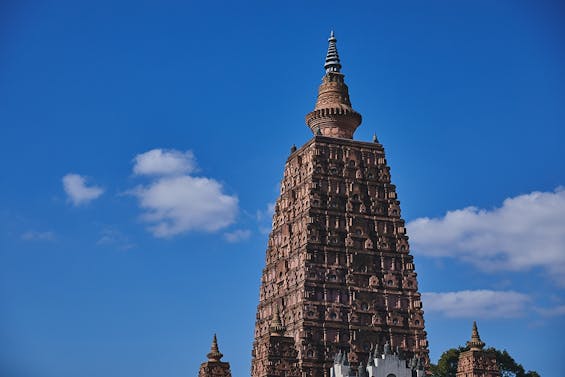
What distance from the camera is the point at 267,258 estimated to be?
363 feet

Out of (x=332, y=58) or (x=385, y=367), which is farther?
(x=332, y=58)

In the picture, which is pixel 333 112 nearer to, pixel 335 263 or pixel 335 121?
pixel 335 121

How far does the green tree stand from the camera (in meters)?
121

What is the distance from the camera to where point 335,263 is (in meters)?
103

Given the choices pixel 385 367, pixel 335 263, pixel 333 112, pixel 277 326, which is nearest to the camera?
pixel 385 367

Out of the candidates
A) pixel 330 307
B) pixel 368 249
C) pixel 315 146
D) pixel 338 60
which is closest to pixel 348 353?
pixel 330 307

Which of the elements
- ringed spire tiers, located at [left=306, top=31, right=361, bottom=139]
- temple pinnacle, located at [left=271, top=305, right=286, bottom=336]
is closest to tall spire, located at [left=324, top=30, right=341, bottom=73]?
ringed spire tiers, located at [left=306, top=31, right=361, bottom=139]

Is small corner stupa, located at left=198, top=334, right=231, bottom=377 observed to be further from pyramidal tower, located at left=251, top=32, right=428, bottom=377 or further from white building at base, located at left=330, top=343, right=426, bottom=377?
white building at base, located at left=330, top=343, right=426, bottom=377

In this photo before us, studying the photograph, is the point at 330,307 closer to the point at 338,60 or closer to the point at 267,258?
the point at 267,258

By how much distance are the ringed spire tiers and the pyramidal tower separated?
4.2 inches

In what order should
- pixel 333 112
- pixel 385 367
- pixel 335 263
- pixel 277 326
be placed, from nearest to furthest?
pixel 385 367
pixel 277 326
pixel 335 263
pixel 333 112

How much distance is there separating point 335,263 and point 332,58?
82.2 feet

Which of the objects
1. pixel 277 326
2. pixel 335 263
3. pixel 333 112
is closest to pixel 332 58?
pixel 333 112

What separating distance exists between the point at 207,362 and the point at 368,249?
797 inches
